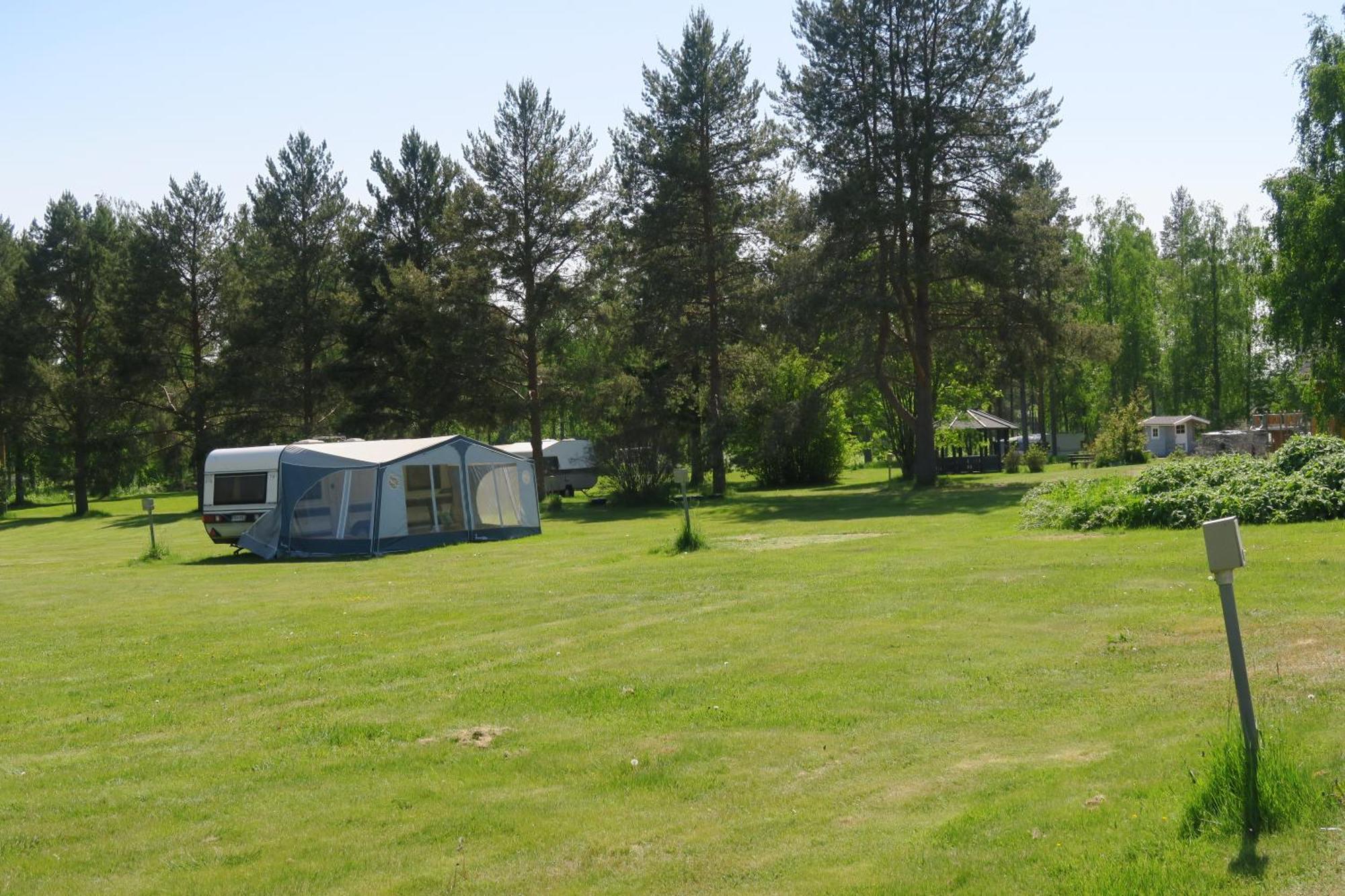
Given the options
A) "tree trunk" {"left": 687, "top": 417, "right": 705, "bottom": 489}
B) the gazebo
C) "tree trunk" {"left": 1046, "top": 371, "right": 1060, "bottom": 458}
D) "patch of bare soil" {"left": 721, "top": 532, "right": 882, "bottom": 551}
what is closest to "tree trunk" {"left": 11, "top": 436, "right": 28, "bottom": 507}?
"tree trunk" {"left": 687, "top": 417, "right": 705, "bottom": 489}

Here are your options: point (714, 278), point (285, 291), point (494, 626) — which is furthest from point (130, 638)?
point (285, 291)

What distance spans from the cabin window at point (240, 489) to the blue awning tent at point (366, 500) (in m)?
0.87

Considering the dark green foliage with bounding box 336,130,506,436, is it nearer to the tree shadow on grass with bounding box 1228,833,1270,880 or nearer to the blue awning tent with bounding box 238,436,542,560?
the blue awning tent with bounding box 238,436,542,560

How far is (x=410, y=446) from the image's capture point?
79.2ft

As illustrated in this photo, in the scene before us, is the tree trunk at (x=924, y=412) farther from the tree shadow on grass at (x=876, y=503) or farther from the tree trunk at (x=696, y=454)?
the tree trunk at (x=696, y=454)

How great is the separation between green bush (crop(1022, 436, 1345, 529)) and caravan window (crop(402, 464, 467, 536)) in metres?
11.4

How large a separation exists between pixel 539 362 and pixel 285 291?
11910 millimetres

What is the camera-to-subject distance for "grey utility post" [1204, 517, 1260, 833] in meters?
4.55

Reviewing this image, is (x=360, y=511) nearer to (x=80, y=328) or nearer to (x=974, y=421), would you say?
(x=80, y=328)

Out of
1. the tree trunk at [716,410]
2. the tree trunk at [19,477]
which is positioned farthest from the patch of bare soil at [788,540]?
the tree trunk at [19,477]

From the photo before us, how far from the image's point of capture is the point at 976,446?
55.6 m

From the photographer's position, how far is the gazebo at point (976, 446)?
46812 mm

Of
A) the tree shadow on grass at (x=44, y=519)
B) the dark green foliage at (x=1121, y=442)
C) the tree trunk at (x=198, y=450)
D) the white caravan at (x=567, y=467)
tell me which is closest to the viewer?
the tree shadow on grass at (x=44, y=519)

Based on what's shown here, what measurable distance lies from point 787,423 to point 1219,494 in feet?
57.3
